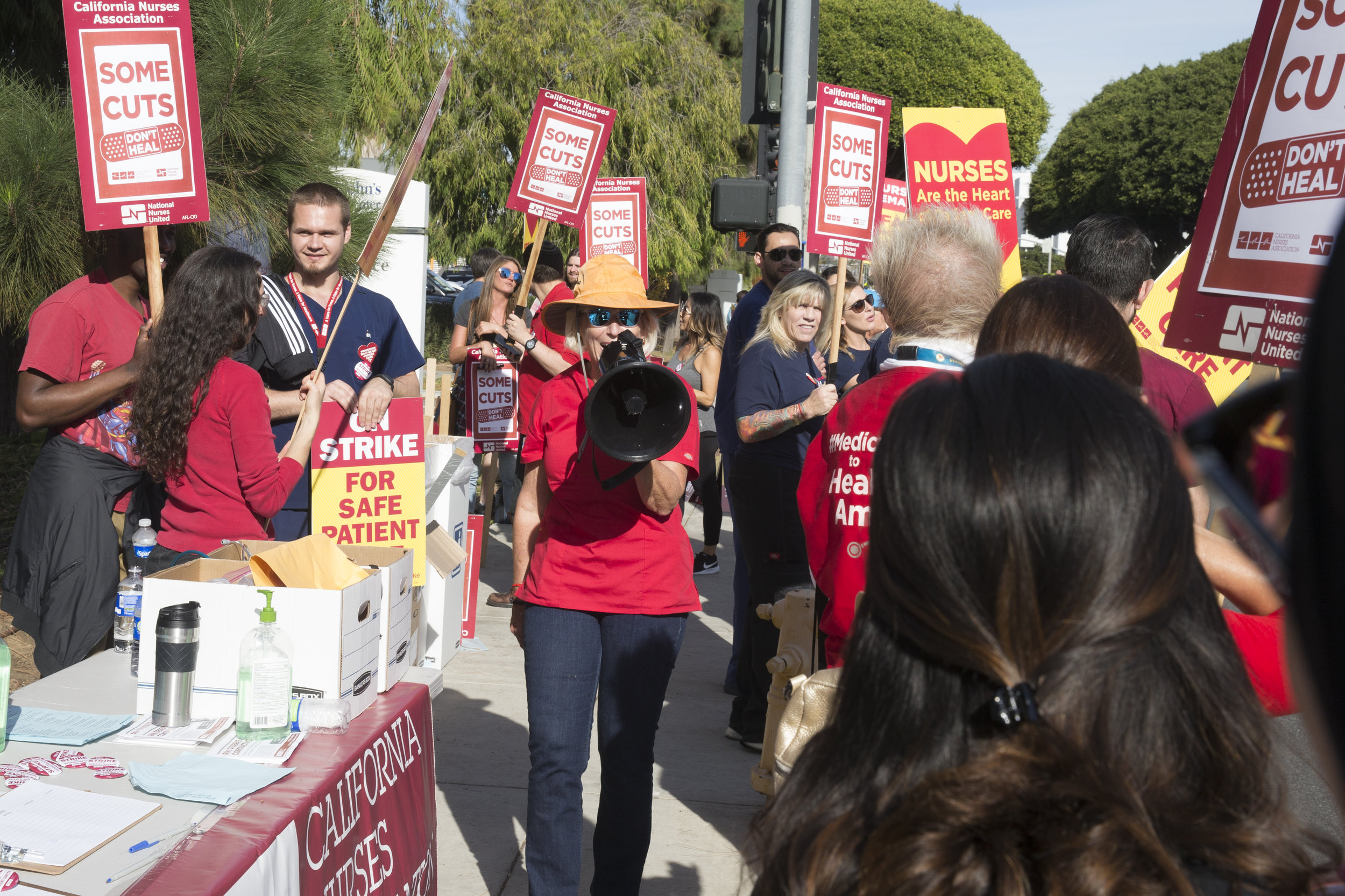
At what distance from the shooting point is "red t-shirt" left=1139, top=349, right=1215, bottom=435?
10.4 feet

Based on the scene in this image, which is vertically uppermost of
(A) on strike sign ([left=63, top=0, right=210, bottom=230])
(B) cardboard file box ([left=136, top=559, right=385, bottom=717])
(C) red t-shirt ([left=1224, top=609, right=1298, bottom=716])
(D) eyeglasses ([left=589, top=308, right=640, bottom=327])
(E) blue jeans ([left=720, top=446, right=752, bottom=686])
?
(A) on strike sign ([left=63, top=0, right=210, bottom=230])

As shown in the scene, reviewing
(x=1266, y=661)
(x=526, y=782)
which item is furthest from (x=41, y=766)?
(x=526, y=782)

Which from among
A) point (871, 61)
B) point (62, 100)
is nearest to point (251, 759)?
point (62, 100)

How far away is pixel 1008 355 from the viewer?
108cm

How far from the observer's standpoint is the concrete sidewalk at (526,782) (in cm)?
365

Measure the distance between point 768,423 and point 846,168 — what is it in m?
1.71

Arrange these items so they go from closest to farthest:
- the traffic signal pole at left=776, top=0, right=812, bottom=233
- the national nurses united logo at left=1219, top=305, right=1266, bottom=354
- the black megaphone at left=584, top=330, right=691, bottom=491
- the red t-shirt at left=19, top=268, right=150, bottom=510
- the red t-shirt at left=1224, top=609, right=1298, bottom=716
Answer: the red t-shirt at left=1224, top=609, right=1298, bottom=716
the national nurses united logo at left=1219, top=305, right=1266, bottom=354
the black megaphone at left=584, top=330, right=691, bottom=491
the red t-shirt at left=19, top=268, right=150, bottom=510
the traffic signal pole at left=776, top=0, right=812, bottom=233

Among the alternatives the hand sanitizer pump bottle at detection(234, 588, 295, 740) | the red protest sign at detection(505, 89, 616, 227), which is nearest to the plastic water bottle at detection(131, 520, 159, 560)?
the hand sanitizer pump bottle at detection(234, 588, 295, 740)

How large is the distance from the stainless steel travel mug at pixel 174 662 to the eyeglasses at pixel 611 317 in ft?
4.10

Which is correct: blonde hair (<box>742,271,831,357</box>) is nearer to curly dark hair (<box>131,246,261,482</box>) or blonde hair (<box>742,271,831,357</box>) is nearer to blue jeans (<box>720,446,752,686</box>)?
blue jeans (<box>720,446,752,686</box>)

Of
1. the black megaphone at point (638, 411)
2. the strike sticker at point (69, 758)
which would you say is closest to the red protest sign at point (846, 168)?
the black megaphone at point (638, 411)

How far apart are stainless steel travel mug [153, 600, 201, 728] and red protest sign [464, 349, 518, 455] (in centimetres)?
516

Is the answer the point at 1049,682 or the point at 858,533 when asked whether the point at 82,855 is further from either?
the point at 1049,682

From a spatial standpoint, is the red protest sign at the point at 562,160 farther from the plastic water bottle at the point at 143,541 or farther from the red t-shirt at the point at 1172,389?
the red t-shirt at the point at 1172,389
